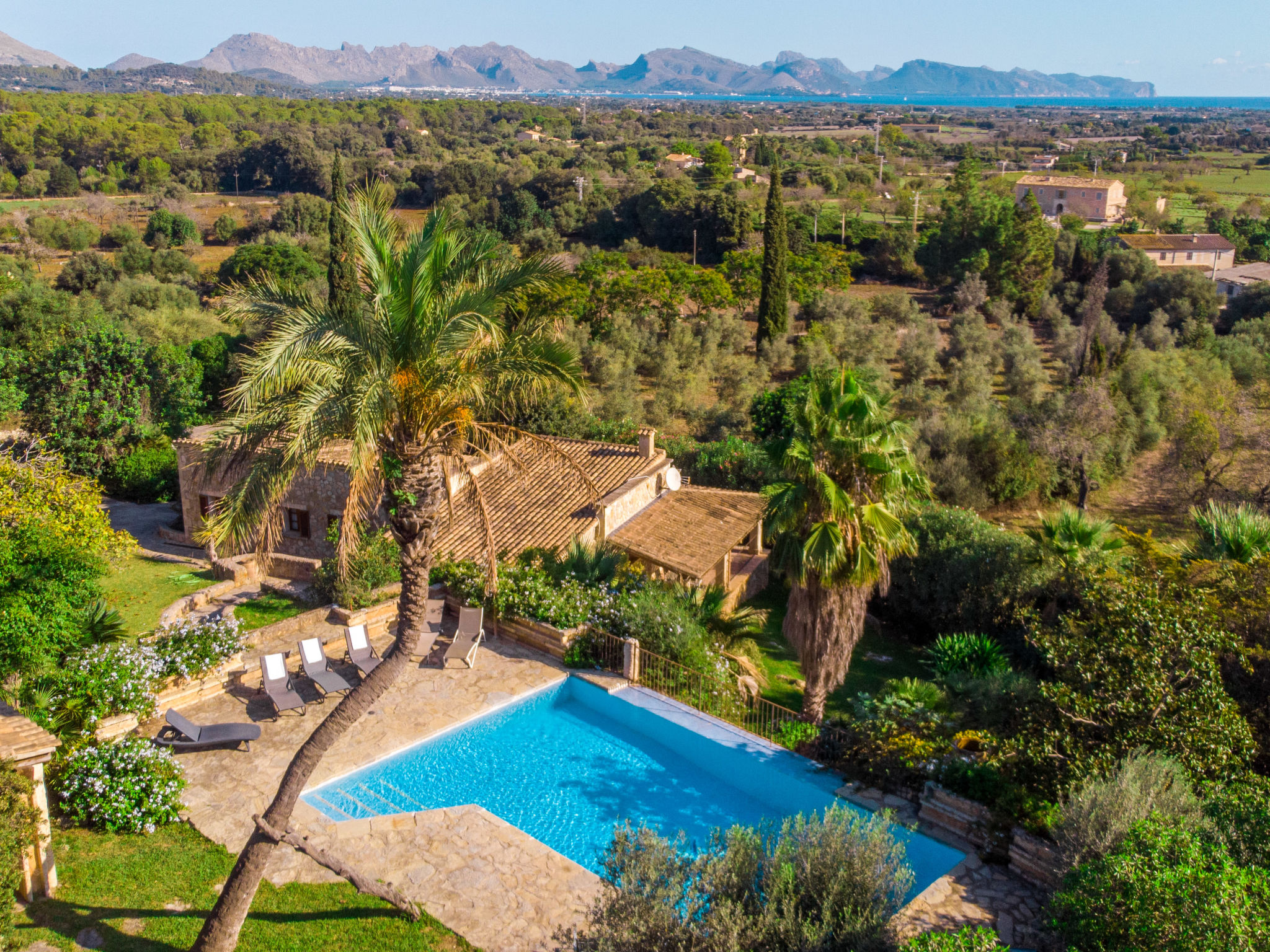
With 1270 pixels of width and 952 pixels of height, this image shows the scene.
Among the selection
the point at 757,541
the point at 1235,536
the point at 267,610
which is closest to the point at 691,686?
the point at 267,610

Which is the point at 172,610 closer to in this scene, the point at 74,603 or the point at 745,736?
the point at 74,603

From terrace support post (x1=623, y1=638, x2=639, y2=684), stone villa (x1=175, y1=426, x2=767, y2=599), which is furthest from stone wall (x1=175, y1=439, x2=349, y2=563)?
terrace support post (x1=623, y1=638, x2=639, y2=684)

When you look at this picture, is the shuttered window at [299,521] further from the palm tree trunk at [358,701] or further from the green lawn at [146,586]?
the palm tree trunk at [358,701]

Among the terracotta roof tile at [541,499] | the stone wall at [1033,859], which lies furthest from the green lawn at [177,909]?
the terracotta roof tile at [541,499]

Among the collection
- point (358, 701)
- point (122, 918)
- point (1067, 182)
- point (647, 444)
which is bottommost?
point (122, 918)

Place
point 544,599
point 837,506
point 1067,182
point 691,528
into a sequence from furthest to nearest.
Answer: point 1067,182 < point 691,528 < point 544,599 < point 837,506

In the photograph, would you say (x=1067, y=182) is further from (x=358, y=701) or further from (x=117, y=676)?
(x=358, y=701)

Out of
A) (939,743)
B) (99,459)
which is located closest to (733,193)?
(99,459)

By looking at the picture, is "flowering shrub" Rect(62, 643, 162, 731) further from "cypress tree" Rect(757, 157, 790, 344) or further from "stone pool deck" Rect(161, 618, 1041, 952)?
"cypress tree" Rect(757, 157, 790, 344)
